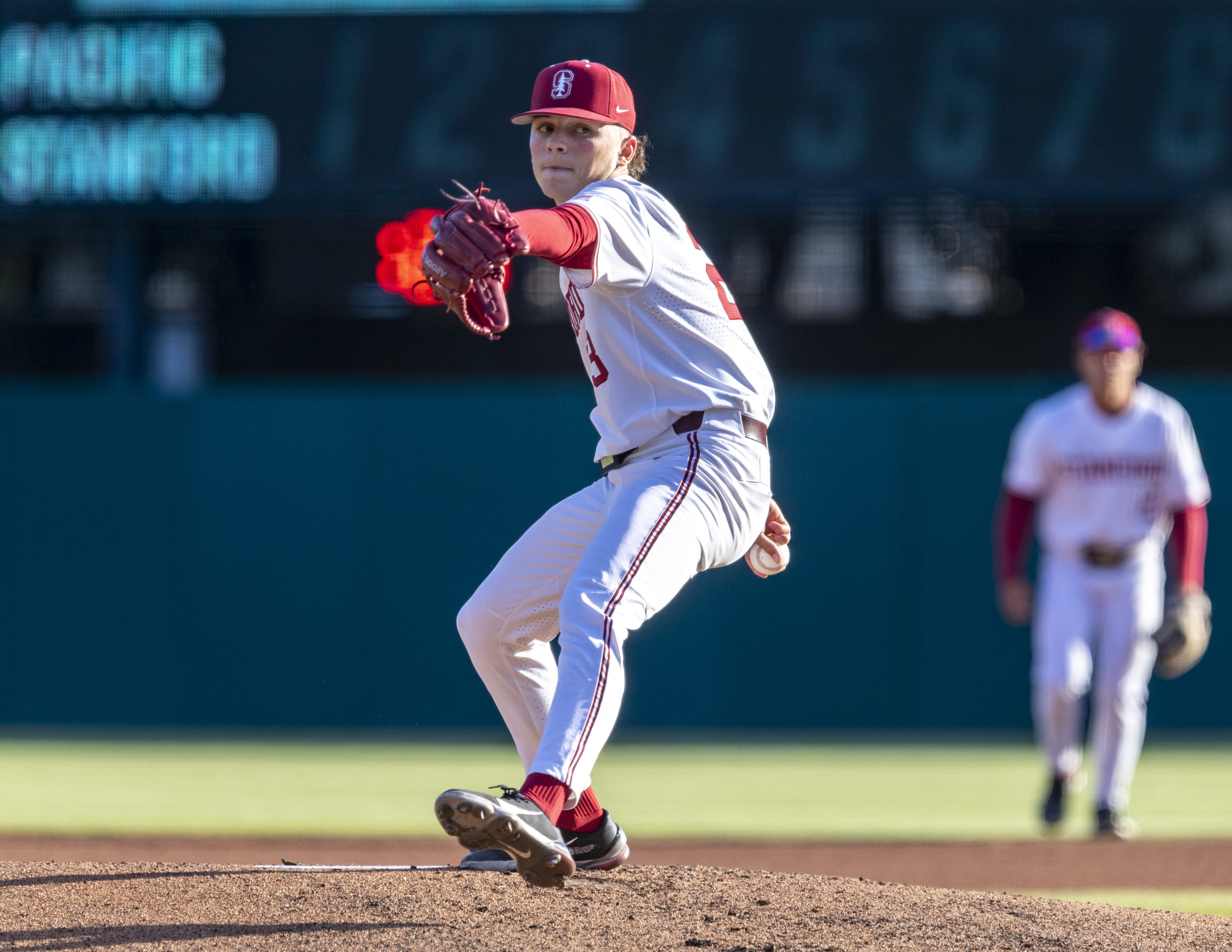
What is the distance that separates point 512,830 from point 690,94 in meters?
6.77

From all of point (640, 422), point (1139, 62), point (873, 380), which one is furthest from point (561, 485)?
point (640, 422)

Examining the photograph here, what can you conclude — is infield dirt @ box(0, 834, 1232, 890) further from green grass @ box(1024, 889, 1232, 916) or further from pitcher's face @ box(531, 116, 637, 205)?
pitcher's face @ box(531, 116, 637, 205)

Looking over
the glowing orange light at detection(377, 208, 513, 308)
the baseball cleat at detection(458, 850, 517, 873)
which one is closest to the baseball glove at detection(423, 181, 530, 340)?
the glowing orange light at detection(377, 208, 513, 308)

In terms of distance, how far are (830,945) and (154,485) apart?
25.5 feet

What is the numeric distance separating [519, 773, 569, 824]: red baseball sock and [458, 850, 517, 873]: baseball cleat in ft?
2.68

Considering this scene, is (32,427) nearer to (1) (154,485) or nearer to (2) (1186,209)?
(1) (154,485)

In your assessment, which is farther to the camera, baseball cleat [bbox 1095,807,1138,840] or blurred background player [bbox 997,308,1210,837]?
blurred background player [bbox 997,308,1210,837]

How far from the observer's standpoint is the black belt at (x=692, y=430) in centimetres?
341

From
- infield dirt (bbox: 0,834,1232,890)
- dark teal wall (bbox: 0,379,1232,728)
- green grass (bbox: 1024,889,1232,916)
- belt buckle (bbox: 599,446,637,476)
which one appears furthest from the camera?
dark teal wall (bbox: 0,379,1232,728)

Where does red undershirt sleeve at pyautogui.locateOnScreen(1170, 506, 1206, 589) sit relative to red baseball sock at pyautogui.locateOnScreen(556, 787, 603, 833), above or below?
above

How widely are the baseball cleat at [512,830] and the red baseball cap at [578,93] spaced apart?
1380mm

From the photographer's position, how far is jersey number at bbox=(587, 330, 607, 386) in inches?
137

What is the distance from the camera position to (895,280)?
36.2 feet

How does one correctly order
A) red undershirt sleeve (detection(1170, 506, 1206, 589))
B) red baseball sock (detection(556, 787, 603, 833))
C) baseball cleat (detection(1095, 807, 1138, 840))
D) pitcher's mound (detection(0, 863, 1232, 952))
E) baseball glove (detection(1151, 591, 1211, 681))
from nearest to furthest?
1. pitcher's mound (detection(0, 863, 1232, 952))
2. red baseball sock (detection(556, 787, 603, 833))
3. baseball glove (detection(1151, 591, 1211, 681))
4. baseball cleat (detection(1095, 807, 1138, 840))
5. red undershirt sleeve (detection(1170, 506, 1206, 589))
